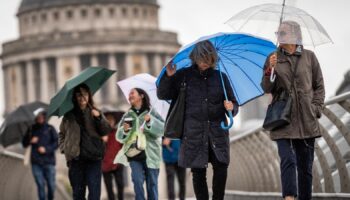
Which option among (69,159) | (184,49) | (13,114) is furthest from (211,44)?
(13,114)

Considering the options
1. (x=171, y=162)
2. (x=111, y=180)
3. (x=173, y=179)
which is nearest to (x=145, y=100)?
(x=111, y=180)

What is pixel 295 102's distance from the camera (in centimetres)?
1208

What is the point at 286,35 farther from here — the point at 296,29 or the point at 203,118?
the point at 203,118

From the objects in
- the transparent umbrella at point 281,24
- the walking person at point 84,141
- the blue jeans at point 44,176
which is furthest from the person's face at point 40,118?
the transparent umbrella at point 281,24

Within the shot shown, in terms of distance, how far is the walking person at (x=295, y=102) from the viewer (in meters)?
12.0

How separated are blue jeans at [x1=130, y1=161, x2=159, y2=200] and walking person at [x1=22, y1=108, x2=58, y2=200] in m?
5.60

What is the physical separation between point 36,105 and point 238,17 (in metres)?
16.7

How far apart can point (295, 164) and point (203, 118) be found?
888 mm

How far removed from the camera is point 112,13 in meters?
133

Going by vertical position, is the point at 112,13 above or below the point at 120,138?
above

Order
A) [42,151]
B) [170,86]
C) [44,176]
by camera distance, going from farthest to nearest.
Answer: [44,176] → [42,151] → [170,86]

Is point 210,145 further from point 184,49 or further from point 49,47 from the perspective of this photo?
point 49,47

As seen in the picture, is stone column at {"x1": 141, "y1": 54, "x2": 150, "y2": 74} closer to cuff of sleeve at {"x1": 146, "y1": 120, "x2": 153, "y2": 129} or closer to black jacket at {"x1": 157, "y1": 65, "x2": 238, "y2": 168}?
cuff of sleeve at {"x1": 146, "y1": 120, "x2": 153, "y2": 129}

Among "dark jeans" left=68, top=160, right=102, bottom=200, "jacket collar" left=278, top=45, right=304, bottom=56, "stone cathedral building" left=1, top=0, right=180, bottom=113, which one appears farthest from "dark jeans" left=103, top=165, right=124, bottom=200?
"stone cathedral building" left=1, top=0, right=180, bottom=113
